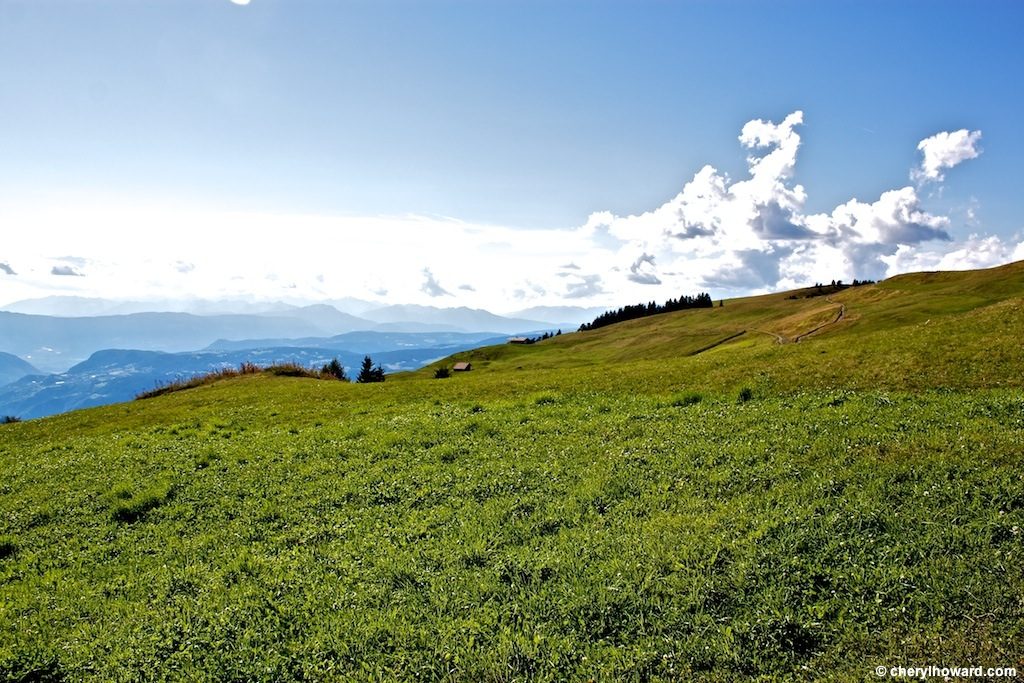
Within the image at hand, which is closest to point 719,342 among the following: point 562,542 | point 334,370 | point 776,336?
point 776,336

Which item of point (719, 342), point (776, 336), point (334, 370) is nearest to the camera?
point (334, 370)

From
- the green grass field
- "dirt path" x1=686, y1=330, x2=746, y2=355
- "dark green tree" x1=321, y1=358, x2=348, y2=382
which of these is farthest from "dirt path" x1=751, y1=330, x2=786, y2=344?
the green grass field

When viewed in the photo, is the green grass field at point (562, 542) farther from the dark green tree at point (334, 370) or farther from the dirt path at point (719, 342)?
the dirt path at point (719, 342)

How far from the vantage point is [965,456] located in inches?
497

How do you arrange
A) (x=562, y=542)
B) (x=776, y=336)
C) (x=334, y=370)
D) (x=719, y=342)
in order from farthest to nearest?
(x=719, y=342) → (x=776, y=336) → (x=334, y=370) → (x=562, y=542)

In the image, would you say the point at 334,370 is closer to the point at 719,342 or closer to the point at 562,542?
the point at 562,542

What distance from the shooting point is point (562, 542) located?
1169cm

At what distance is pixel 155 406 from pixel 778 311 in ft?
567

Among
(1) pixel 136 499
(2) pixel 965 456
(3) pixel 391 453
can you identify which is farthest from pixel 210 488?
(2) pixel 965 456

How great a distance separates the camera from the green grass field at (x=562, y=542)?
8469 mm

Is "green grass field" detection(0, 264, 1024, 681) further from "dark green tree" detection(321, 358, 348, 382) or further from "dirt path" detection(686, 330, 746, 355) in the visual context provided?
"dirt path" detection(686, 330, 746, 355)

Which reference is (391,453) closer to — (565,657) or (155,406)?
(565,657)

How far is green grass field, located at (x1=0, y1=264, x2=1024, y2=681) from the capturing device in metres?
8.47

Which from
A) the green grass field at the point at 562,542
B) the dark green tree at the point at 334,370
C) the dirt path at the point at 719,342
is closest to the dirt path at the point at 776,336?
the dirt path at the point at 719,342
